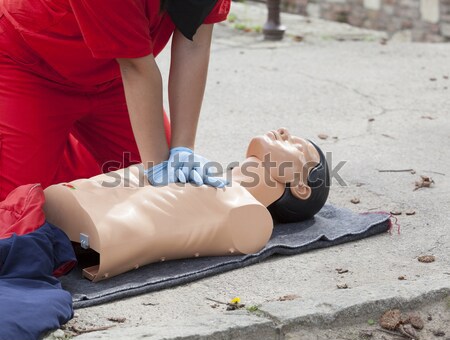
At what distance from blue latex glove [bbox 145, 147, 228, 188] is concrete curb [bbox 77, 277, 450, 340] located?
596 millimetres

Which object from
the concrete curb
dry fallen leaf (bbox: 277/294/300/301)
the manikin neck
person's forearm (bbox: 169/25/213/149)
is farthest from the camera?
the manikin neck

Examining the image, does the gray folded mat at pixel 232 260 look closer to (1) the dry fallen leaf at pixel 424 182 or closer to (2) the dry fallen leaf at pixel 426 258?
(2) the dry fallen leaf at pixel 426 258

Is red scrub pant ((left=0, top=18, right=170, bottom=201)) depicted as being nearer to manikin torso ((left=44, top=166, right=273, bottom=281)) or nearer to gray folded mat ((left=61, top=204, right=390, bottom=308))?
manikin torso ((left=44, top=166, right=273, bottom=281))

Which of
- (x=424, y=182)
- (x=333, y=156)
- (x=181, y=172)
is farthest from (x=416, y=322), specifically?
(x=333, y=156)

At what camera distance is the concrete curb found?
262cm

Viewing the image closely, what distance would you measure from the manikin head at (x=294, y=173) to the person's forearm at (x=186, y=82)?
1.01 feet

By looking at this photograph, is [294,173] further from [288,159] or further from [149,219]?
[149,219]

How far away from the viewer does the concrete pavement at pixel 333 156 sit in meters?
2.80

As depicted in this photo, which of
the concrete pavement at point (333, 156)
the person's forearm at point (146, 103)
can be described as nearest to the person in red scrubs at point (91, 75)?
the person's forearm at point (146, 103)

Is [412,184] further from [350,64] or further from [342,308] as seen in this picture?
[350,64]

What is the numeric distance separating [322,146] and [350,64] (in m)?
2.10

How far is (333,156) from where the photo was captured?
4.59 meters

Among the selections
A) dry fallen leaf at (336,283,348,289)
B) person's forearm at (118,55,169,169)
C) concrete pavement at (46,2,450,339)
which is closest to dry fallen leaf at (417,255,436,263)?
concrete pavement at (46,2,450,339)

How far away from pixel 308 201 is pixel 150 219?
2.34 feet
